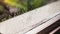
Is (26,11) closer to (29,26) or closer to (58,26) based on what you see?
(29,26)

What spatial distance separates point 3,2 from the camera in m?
1.03

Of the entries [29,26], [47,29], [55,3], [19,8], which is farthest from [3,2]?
[55,3]

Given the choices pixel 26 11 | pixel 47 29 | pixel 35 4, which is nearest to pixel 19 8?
pixel 26 11

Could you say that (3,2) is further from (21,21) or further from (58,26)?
(58,26)

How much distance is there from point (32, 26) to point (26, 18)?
0.42 feet

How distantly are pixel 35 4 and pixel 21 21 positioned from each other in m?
0.26

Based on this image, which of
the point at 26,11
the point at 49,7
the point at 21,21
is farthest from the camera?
the point at 49,7

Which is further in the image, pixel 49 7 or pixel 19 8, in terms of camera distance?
pixel 49 7

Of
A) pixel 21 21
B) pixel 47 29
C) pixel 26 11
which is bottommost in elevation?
pixel 47 29

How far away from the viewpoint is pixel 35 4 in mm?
1220

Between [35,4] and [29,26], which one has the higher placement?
[35,4]

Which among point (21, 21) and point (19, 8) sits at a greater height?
point (19, 8)

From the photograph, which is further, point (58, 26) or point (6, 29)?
point (58, 26)

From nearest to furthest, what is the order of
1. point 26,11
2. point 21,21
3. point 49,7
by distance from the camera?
point 21,21, point 26,11, point 49,7
